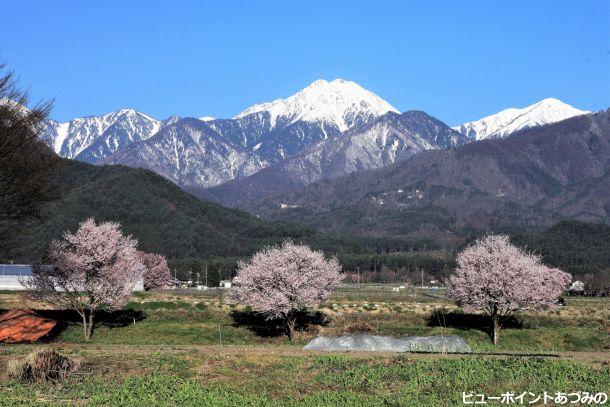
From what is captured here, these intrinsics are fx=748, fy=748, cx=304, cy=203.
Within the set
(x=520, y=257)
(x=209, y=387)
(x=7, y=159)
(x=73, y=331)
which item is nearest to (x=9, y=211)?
(x=7, y=159)

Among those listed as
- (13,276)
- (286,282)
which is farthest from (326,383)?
(13,276)

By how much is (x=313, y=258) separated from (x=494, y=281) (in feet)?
57.0

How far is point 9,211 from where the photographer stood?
159ft

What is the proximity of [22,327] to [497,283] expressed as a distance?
136ft

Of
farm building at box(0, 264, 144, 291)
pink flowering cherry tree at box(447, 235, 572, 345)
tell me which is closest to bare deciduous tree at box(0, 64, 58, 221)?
pink flowering cherry tree at box(447, 235, 572, 345)

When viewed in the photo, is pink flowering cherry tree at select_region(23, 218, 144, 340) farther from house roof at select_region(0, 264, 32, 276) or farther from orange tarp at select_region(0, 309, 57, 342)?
house roof at select_region(0, 264, 32, 276)

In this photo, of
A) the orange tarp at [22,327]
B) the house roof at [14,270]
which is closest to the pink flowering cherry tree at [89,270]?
the orange tarp at [22,327]

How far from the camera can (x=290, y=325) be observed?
68438 millimetres

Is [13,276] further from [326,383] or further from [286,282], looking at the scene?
[326,383]

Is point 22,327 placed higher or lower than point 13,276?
lower

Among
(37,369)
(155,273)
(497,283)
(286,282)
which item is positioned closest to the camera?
(37,369)

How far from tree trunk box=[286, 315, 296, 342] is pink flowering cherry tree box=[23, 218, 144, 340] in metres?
14.6

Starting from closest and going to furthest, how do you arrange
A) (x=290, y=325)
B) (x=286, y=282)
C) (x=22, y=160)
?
(x=22, y=160)
(x=290, y=325)
(x=286, y=282)

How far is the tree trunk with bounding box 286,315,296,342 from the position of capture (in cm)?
6724
